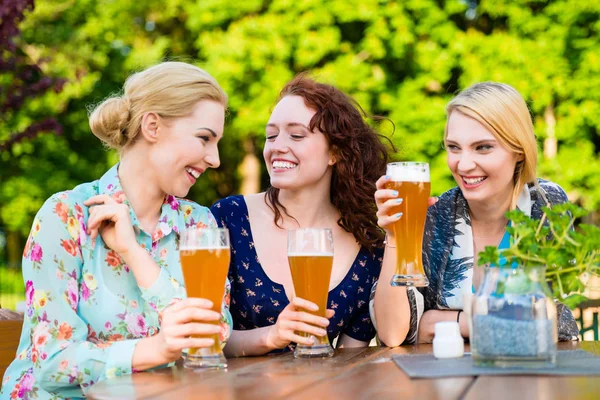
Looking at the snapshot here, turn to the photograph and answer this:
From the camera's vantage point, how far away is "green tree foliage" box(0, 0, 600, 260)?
14.8 metres

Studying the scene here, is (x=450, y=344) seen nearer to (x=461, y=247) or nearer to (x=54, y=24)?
(x=461, y=247)

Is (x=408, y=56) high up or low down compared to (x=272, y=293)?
up

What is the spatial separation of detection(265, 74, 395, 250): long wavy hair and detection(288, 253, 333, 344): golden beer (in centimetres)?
107

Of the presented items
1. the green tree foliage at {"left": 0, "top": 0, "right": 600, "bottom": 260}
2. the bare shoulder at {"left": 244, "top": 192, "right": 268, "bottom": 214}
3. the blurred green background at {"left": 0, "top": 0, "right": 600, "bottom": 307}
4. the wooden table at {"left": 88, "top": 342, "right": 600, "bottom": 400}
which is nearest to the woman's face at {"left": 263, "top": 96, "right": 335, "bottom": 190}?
the bare shoulder at {"left": 244, "top": 192, "right": 268, "bottom": 214}

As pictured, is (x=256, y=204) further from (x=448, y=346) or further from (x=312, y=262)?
(x=448, y=346)

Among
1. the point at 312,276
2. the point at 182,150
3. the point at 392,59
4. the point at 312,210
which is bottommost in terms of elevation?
the point at 312,276

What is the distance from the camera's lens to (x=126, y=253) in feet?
8.27

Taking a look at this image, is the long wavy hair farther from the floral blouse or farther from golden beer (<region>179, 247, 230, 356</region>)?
golden beer (<region>179, 247, 230, 356</region>)

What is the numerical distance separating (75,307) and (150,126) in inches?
25.4

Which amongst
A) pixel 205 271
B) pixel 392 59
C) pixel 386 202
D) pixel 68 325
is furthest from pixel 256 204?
pixel 392 59

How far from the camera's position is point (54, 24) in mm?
17047

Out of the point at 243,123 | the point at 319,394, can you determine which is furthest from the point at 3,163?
the point at 319,394

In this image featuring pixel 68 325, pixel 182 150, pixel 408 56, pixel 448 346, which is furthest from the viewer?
pixel 408 56

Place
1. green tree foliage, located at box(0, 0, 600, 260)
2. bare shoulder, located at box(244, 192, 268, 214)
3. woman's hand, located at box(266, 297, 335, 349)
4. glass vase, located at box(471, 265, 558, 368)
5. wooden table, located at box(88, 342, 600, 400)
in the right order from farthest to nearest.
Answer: green tree foliage, located at box(0, 0, 600, 260), bare shoulder, located at box(244, 192, 268, 214), woman's hand, located at box(266, 297, 335, 349), glass vase, located at box(471, 265, 558, 368), wooden table, located at box(88, 342, 600, 400)
